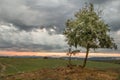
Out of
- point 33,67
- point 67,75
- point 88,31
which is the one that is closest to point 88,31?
point 88,31

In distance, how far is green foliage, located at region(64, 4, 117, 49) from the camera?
63.8 meters

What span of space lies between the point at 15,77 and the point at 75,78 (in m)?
12.3

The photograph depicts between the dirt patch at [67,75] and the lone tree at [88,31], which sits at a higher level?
the lone tree at [88,31]

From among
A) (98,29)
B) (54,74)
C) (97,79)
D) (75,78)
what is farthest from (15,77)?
(98,29)

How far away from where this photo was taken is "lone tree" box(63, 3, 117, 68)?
6381 cm

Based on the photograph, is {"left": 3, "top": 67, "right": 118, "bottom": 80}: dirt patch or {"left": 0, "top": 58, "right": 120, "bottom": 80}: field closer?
{"left": 3, "top": 67, "right": 118, "bottom": 80}: dirt patch

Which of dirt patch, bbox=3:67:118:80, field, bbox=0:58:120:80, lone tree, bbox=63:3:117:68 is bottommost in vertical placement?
dirt patch, bbox=3:67:118:80

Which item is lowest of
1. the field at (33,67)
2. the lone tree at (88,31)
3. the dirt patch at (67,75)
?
the dirt patch at (67,75)

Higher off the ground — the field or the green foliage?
the green foliage

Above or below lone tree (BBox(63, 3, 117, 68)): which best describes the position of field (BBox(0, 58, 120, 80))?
below

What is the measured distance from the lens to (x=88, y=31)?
63750mm

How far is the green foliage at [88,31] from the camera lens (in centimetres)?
6378

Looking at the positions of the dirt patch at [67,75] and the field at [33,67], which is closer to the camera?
the dirt patch at [67,75]

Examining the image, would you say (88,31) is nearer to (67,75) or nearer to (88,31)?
(88,31)
